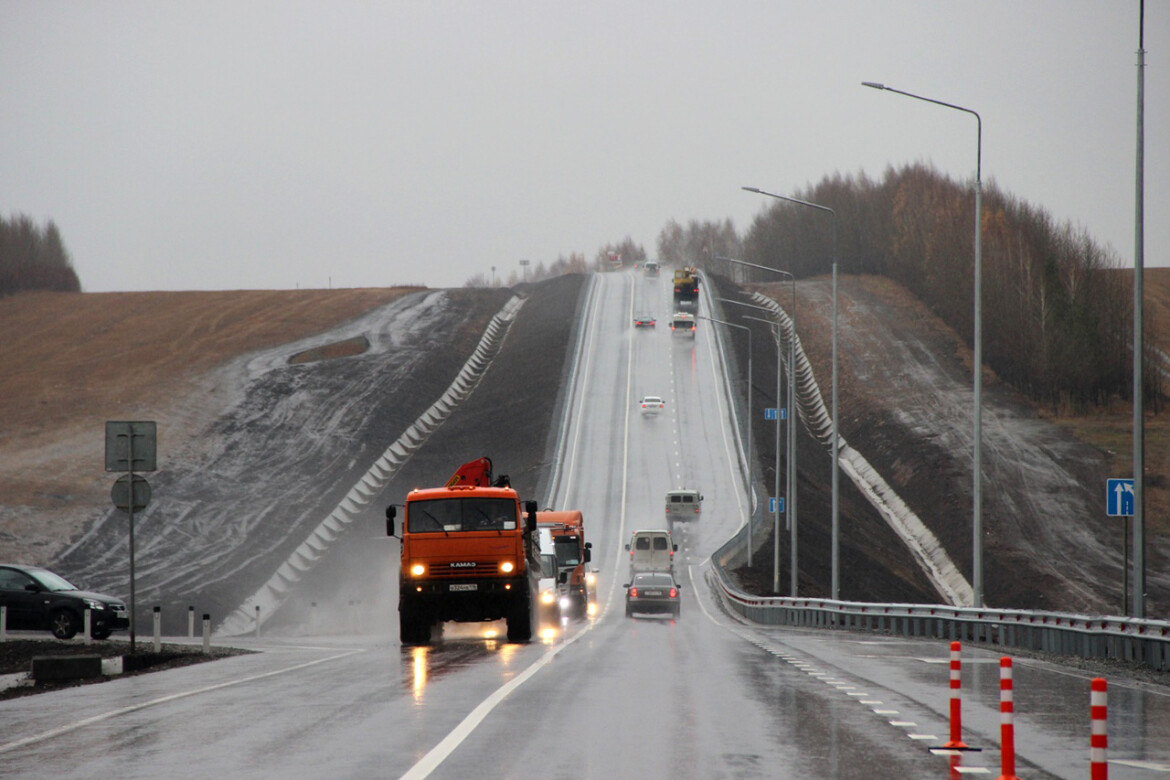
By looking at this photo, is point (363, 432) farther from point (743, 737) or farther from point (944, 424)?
point (743, 737)

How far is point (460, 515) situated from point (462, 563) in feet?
2.90

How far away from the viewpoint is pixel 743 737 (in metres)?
11.6

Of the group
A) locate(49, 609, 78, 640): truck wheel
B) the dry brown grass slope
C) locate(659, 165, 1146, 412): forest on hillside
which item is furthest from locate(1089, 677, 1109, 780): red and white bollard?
locate(659, 165, 1146, 412): forest on hillside

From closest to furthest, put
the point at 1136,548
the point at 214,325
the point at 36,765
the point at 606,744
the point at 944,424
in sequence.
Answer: the point at 36,765 < the point at 606,744 < the point at 1136,548 < the point at 944,424 < the point at 214,325

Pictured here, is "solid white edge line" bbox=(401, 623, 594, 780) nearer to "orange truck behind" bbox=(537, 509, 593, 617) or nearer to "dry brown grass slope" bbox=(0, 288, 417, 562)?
"orange truck behind" bbox=(537, 509, 593, 617)

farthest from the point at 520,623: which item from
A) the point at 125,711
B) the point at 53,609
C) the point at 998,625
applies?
the point at 125,711

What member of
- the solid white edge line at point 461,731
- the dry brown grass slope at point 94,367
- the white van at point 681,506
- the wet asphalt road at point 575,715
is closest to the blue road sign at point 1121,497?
the wet asphalt road at point 575,715

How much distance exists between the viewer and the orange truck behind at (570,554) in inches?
1871

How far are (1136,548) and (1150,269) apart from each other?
378ft

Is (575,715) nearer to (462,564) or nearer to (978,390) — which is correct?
(462,564)

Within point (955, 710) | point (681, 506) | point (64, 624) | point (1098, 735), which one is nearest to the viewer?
point (1098, 735)

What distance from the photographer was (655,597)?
47.9 m

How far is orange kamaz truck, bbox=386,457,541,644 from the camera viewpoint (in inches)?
1010

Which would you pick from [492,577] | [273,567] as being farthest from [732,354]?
[492,577]
